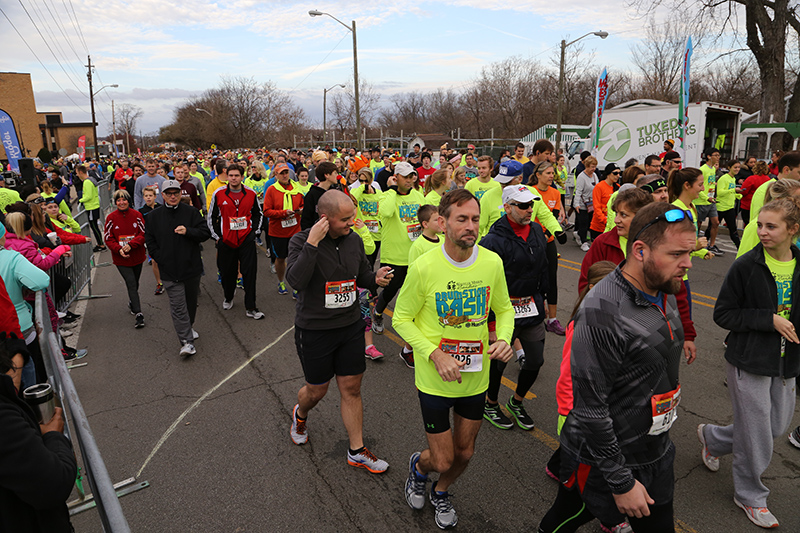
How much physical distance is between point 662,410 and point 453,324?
116 centimetres

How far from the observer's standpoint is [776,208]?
312 cm

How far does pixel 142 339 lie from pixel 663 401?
663 cm

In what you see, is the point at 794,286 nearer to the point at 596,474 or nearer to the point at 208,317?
the point at 596,474

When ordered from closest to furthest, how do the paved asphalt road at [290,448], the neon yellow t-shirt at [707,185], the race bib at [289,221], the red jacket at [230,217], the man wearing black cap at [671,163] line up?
the paved asphalt road at [290,448] → the red jacket at [230,217] → the race bib at [289,221] → the man wearing black cap at [671,163] → the neon yellow t-shirt at [707,185]

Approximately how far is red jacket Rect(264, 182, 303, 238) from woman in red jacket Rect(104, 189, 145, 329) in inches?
73.9

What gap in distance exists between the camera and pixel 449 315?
114 inches

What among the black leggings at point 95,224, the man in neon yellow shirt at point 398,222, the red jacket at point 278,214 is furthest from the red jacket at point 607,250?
the black leggings at point 95,224

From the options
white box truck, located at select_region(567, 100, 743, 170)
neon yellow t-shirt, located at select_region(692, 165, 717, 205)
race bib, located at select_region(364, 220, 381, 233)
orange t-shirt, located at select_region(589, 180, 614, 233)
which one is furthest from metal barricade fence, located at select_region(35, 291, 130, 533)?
white box truck, located at select_region(567, 100, 743, 170)

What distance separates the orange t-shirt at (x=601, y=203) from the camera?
333 inches

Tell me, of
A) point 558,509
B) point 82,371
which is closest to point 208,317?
point 82,371

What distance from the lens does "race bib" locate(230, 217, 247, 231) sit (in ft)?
23.6

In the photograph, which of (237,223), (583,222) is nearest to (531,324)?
(237,223)

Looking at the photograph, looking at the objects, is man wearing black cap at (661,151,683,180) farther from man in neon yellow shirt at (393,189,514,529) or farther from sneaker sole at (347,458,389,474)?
sneaker sole at (347,458,389,474)

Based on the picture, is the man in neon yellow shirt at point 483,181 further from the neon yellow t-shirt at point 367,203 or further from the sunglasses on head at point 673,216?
the sunglasses on head at point 673,216
